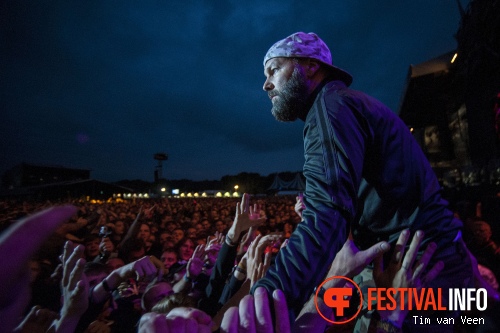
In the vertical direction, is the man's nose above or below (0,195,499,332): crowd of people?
Result: above

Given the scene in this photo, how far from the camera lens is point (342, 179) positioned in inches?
40.2

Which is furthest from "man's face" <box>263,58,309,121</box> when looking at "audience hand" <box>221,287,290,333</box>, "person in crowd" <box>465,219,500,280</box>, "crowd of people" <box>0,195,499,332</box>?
"person in crowd" <box>465,219,500,280</box>

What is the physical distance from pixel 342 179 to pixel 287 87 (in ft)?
2.04

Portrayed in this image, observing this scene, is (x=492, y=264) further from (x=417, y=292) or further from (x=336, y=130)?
(x=336, y=130)

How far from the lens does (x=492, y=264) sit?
4.18 meters

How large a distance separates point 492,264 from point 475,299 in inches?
161

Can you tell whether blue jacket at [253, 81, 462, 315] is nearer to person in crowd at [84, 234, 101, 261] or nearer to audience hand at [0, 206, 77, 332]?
audience hand at [0, 206, 77, 332]

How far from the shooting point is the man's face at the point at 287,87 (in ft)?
4.56

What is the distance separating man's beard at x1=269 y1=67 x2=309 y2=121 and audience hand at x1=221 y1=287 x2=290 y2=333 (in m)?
0.91

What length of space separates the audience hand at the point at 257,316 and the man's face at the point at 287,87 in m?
0.92

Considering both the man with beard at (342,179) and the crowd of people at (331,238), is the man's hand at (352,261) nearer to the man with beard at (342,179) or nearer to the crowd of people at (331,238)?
the crowd of people at (331,238)

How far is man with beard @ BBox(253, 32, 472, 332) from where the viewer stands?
0.95m

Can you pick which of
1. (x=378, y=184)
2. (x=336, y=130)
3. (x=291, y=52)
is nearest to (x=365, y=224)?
(x=378, y=184)

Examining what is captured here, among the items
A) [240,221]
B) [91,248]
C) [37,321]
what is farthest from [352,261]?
[91,248]
